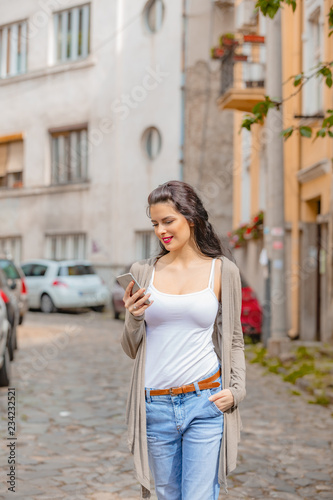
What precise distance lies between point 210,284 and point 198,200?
1.23 ft

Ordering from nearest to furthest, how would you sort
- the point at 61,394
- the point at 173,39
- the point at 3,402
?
1. the point at 3,402
2. the point at 61,394
3. the point at 173,39

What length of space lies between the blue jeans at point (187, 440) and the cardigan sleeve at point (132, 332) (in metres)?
0.20

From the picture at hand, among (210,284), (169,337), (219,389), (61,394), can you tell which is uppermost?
(210,284)

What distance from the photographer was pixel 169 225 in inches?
125

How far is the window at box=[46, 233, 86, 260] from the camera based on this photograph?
27.0 m

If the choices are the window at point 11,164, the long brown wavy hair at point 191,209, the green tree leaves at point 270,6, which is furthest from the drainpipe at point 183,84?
the long brown wavy hair at point 191,209

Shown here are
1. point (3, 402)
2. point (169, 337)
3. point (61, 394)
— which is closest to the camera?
point (169, 337)

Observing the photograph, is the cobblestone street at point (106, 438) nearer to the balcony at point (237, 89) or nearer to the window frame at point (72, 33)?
the balcony at point (237, 89)

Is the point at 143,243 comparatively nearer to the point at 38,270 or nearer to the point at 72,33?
the point at 38,270

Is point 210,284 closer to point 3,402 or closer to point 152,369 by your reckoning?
point 152,369

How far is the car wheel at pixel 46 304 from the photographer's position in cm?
2194

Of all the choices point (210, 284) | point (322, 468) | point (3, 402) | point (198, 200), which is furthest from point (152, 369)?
point (3, 402)

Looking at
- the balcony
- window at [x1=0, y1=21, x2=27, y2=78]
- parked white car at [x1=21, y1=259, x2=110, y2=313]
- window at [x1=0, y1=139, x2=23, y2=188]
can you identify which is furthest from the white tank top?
window at [x1=0, y1=21, x2=27, y2=78]

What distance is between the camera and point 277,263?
40.9ft
